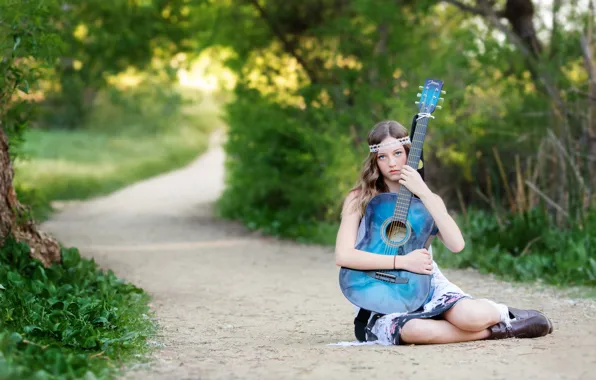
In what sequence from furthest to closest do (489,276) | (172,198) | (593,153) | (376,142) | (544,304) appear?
(172,198) < (593,153) < (489,276) < (544,304) < (376,142)

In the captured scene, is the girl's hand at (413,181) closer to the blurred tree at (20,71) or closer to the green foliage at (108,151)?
the blurred tree at (20,71)

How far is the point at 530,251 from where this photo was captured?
9141mm

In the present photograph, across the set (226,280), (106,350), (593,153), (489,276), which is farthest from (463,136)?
(106,350)

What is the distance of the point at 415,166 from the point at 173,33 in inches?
593

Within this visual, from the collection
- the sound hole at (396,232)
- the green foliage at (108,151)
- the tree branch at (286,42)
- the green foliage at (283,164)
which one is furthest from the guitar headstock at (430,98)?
the green foliage at (108,151)

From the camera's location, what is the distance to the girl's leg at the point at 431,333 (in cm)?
513

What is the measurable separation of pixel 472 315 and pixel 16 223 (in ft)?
12.5

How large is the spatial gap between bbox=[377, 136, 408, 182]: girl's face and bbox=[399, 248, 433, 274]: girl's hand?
0.49 metres

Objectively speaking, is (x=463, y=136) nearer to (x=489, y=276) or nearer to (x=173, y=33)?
(x=489, y=276)

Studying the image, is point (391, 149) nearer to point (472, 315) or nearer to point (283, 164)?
point (472, 315)

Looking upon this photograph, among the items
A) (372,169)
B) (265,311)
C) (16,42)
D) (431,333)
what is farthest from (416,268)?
(16,42)

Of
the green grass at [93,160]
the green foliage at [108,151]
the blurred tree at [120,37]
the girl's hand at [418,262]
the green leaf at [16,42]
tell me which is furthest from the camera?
the green foliage at [108,151]

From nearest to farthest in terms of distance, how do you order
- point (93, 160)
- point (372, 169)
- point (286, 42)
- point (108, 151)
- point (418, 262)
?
point (418, 262), point (372, 169), point (286, 42), point (93, 160), point (108, 151)

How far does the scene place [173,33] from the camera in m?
19.5
